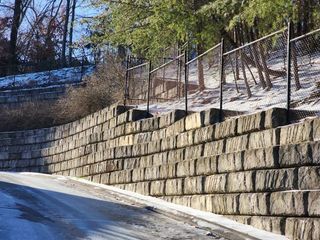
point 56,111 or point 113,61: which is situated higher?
point 113,61

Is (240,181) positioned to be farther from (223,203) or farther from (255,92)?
(255,92)

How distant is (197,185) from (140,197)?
2.49 m

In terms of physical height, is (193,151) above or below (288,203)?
above

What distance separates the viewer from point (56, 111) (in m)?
26.4

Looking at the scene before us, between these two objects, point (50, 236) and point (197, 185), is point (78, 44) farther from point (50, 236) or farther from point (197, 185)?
point (50, 236)

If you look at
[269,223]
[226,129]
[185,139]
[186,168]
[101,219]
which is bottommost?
[101,219]

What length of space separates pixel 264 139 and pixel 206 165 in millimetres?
1836

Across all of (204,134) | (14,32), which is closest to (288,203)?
(204,134)

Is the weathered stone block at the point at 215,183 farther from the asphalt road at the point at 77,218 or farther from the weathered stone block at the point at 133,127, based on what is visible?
the weathered stone block at the point at 133,127

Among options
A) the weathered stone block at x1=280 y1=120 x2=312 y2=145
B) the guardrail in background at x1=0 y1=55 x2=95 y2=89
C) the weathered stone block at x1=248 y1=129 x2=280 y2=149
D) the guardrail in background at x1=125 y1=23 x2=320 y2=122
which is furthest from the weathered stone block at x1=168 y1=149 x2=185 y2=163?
the guardrail in background at x1=0 y1=55 x2=95 y2=89

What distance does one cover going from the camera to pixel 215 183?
1046cm

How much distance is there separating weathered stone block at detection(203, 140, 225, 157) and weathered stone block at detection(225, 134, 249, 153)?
219 mm

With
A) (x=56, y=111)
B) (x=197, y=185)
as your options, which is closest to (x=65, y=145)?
(x=56, y=111)

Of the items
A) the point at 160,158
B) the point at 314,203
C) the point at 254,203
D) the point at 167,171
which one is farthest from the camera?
the point at 160,158
